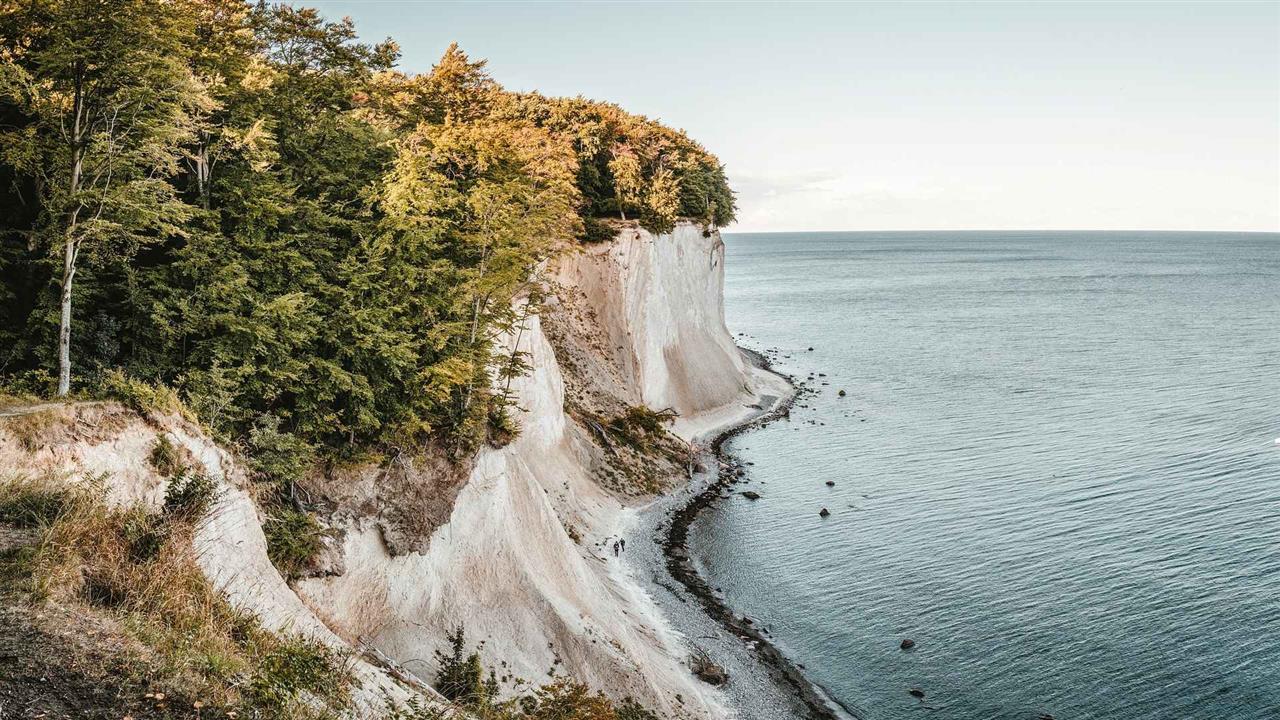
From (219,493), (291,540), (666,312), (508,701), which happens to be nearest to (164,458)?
(219,493)

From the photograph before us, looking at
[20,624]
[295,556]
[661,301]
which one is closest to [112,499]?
[20,624]

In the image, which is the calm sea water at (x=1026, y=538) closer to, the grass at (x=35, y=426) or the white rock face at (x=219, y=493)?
the white rock face at (x=219, y=493)

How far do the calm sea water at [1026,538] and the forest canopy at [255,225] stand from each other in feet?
58.9

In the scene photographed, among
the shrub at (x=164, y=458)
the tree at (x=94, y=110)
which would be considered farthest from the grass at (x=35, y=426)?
the tree at (x=94, y=110)

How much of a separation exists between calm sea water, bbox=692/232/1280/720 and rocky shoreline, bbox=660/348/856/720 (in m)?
0.74

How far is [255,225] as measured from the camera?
Answer: 24672mm

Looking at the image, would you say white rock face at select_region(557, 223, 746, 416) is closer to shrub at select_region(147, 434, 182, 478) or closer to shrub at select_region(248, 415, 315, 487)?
shrub at select_region(248, 415, 315, 487)

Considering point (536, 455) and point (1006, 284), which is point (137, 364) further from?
point (1006, 284)

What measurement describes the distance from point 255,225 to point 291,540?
30.8ft

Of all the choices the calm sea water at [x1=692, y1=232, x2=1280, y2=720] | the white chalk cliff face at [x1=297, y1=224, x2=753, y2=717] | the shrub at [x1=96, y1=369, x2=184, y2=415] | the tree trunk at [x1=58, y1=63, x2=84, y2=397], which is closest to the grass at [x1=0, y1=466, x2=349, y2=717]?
the shrub at [x1=96, y1=369, x2=184, y2=415]

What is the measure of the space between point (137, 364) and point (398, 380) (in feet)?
25.9

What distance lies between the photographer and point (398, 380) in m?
27.4

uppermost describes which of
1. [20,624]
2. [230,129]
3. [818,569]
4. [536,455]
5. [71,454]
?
[230,129]

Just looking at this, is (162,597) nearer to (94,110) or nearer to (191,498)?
(191,498)
